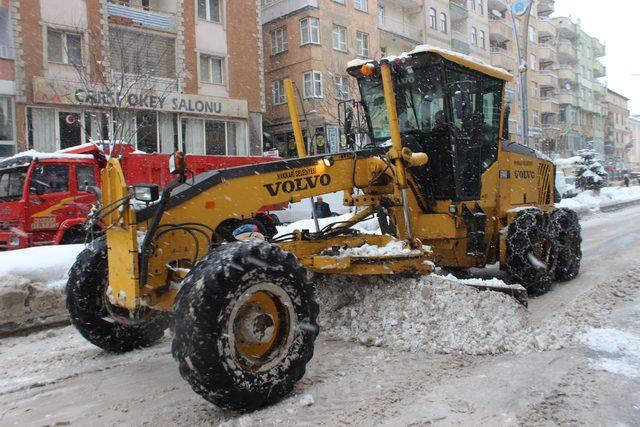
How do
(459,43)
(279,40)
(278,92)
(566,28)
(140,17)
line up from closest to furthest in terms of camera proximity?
(140,17) < (278,92) < (279,40) < (459,43) < (566,28)

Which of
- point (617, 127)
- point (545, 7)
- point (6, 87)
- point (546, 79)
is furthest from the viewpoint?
point (617, 127)

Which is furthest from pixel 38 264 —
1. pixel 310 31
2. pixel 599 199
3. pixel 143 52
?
pixel 599 199

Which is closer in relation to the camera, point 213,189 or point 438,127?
point 213,189

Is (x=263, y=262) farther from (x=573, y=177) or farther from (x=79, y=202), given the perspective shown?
(x=573, y=177)

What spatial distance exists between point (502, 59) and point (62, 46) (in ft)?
112

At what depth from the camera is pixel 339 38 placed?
29250mm

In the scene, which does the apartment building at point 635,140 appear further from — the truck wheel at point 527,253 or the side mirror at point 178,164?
the side mirror at point 178,164

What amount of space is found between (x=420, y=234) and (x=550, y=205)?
329cm

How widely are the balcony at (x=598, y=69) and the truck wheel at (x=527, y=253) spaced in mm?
71328

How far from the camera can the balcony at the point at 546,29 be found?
5489 centimetres

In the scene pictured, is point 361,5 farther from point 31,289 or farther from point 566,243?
point 31,289

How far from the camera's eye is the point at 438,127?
6.48m

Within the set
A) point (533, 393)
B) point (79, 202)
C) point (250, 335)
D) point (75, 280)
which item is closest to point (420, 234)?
point (533, 393)

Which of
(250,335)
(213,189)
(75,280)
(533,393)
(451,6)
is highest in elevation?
(451,6)
